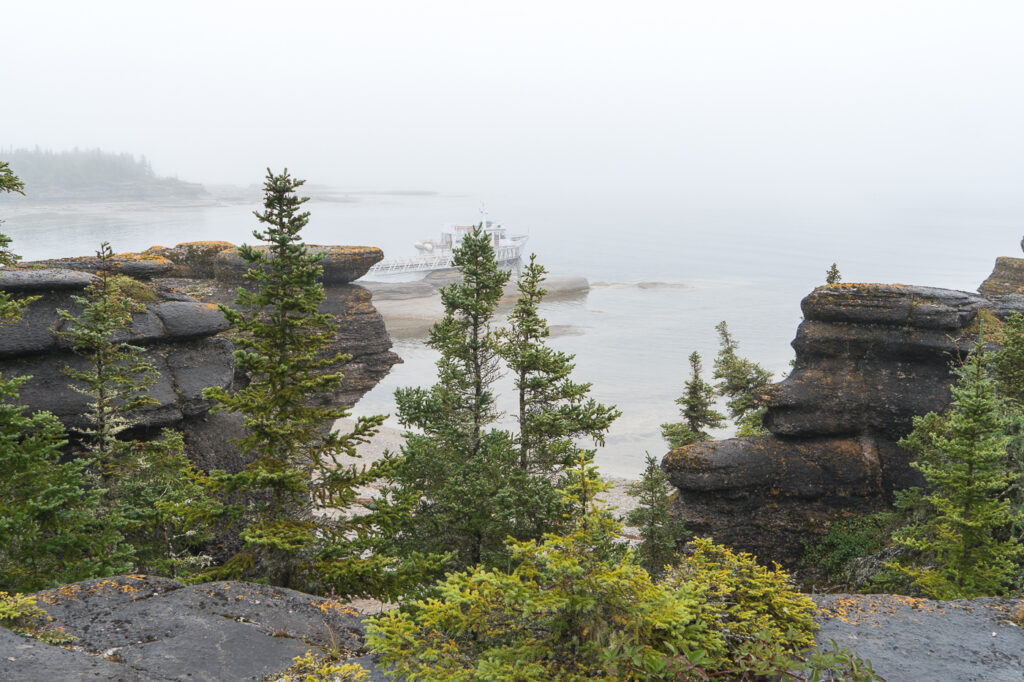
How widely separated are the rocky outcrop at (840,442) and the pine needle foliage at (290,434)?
1376 centimetres

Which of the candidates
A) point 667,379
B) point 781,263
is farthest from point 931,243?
point 667,379

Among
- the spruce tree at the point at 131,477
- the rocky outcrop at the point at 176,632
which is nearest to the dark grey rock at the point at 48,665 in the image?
the rocky outcrop at the point at 176,632

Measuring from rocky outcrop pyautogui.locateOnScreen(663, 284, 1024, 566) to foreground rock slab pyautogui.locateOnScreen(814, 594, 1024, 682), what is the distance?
14872mm

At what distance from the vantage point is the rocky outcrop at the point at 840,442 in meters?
22.5

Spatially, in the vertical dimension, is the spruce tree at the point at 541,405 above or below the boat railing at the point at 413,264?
below

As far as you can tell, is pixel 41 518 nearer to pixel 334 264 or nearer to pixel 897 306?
pixel 334 264

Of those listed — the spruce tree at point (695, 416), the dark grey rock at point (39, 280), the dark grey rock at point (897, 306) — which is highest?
the dark grey rock at point (39, 280)

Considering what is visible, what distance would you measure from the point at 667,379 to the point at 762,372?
72.0 ft

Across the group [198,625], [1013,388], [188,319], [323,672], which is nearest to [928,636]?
[323,672]

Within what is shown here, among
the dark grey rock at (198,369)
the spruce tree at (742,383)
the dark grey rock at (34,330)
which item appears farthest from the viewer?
the spruce tree at (742,383)

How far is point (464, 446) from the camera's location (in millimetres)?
15602

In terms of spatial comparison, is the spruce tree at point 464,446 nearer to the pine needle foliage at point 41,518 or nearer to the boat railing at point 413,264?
the pine needle foliage at point 41,518

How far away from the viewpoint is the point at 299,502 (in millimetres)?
12398

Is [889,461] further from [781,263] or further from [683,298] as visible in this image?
[781,263]
